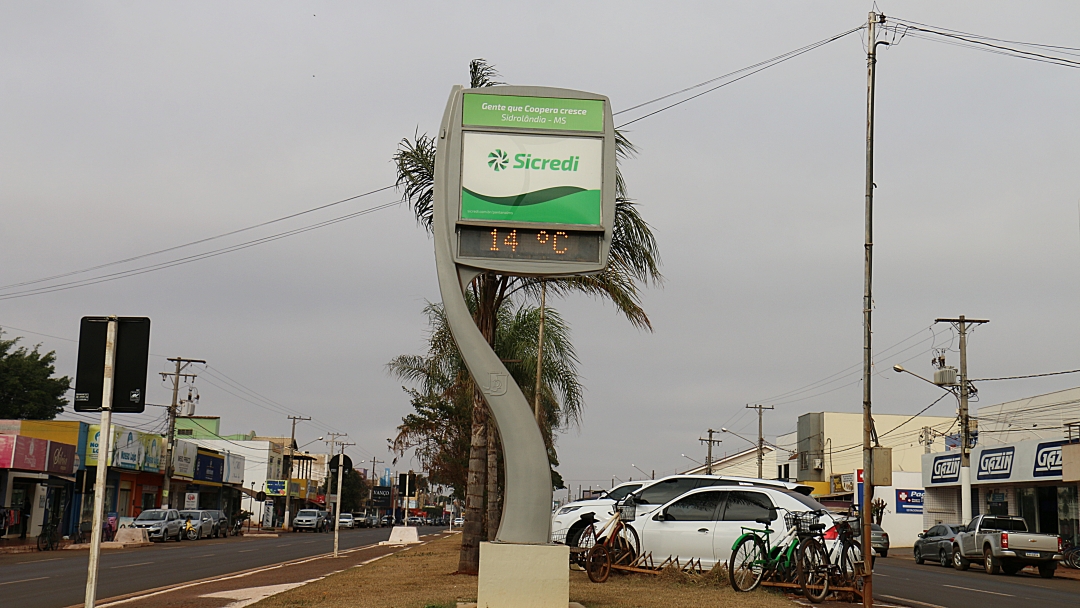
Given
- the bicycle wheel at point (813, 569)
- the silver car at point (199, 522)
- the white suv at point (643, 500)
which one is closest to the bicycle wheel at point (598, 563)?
the white suv at point (643, 500)

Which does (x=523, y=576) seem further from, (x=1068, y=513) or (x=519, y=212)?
(x=1068, y=513)

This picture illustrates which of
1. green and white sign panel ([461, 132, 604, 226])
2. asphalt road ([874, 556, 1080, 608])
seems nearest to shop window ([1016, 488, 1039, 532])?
asphalt road ([874, 556, 1080, 608])

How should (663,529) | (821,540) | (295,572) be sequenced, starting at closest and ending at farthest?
(821,540), (663,529), (295,572)

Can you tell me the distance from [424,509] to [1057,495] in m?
146

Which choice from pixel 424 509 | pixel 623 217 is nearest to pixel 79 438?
pixel 623 217

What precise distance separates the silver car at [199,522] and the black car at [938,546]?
32.7 metres

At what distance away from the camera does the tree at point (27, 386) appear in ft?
218

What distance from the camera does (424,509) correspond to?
6905 inches

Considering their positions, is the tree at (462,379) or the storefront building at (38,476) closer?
the tree at (462,379)

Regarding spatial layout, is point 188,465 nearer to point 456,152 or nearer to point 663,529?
point 663,529

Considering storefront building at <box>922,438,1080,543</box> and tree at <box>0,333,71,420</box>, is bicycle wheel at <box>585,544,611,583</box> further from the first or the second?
tree at <box>0,333,71,420</box>

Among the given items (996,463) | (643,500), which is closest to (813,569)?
(643,500)

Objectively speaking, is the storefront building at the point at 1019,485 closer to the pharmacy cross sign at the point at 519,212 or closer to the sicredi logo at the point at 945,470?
the sicredi logo at the point at 945,470

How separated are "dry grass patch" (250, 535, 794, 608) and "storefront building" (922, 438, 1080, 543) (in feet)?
83.5
